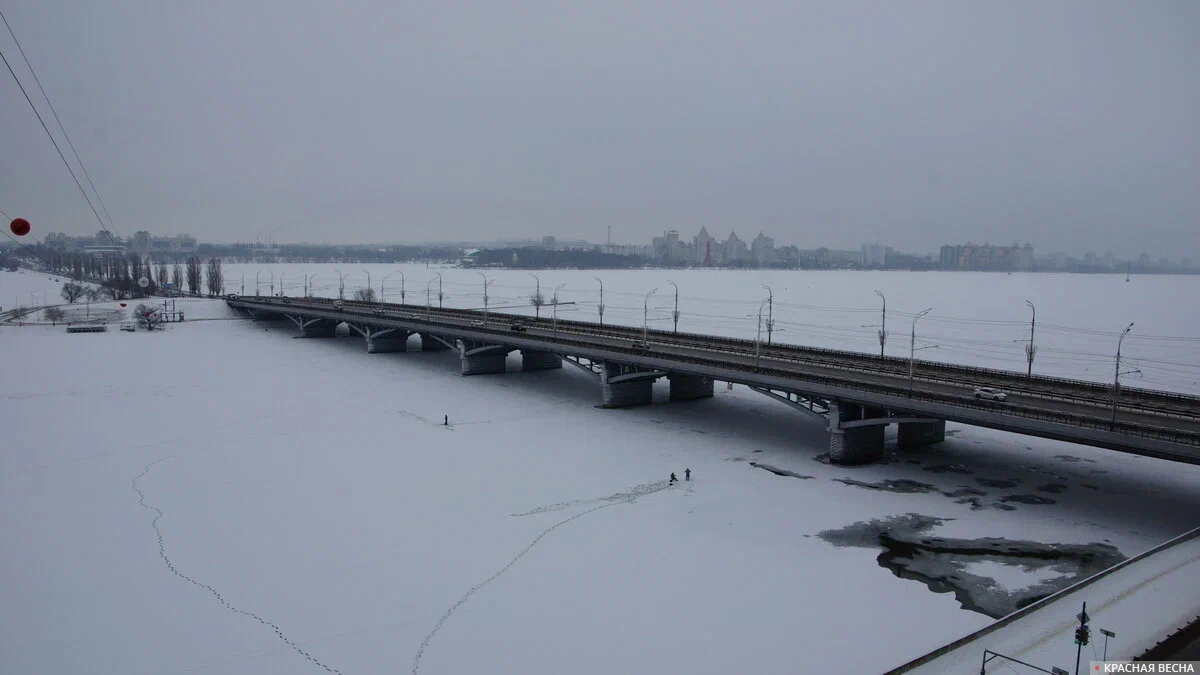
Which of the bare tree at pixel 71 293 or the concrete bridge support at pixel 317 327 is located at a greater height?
the bare tree at pixel 71 293

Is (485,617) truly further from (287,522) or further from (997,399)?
(997,399)

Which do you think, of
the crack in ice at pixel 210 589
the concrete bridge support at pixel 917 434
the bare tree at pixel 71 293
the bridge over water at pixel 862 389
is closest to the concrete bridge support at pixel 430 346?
the bridge over water at pixel 862 389

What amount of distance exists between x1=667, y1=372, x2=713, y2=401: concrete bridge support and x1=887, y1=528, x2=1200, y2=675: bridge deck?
3231 cm

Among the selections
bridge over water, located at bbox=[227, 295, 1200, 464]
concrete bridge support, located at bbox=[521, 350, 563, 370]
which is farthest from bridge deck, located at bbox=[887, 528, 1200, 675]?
concrete bridge support, located at bbox=[521, 350, 563, 370]

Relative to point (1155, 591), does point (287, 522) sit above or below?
below

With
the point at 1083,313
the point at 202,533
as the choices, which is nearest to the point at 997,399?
the point at 202,533

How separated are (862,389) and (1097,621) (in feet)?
61.5

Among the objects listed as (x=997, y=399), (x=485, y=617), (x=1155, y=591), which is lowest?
(x=485, y=617)

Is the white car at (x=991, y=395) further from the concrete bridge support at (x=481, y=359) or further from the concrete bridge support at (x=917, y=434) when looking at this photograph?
the concrete bridge support at (x=481, y=359)

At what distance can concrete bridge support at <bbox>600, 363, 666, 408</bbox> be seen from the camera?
4872 cm

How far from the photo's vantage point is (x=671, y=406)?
49938 millimetres

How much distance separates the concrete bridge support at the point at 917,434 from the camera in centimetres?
3866

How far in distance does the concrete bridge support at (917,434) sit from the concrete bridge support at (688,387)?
48.1 feet

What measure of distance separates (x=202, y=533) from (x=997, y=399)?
101 feet
